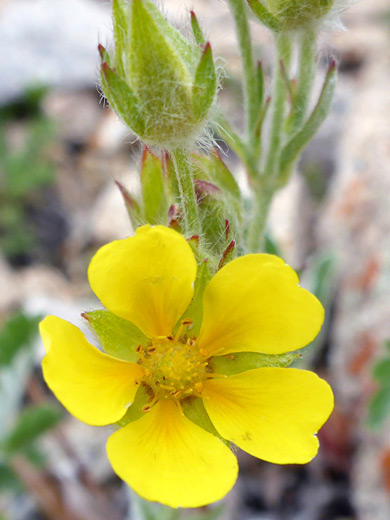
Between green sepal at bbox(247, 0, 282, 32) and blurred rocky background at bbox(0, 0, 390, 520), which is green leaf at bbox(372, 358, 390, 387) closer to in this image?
blurred rocky background at bbox(0, 0, 390, 520)

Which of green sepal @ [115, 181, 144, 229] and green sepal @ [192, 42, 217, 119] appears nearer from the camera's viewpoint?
green sepal @ [192, 42, 217, 119]

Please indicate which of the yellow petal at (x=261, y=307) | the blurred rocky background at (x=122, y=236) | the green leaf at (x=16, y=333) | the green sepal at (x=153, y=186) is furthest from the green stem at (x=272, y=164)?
the green leaf at (x=16, y=333)

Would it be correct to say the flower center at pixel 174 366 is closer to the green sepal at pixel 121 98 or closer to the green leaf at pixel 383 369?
the green sepal at pixel 121 98

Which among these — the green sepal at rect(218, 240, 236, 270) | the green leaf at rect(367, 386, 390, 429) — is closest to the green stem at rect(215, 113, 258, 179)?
the green sepal at rect(218, 240, 236, 270)

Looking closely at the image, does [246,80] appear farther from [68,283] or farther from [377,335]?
[68,283]

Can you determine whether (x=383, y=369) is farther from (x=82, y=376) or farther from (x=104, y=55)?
(x=104, y=55)

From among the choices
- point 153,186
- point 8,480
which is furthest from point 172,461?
point 8,480
